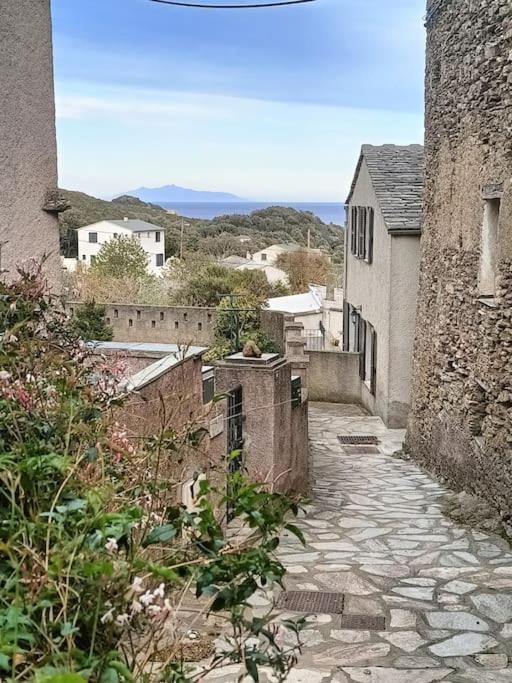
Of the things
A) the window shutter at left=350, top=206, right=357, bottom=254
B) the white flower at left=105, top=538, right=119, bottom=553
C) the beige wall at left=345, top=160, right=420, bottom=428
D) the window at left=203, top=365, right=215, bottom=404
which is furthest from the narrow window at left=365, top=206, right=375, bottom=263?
the white flower at left=105, top=538, right=119, bottom=553

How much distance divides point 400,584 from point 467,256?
463 cm

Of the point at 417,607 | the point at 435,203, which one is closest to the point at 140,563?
the point at 417,607

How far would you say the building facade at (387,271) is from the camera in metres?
14.6

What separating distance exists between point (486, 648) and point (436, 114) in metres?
8.07

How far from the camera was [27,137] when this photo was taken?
6.00 meters

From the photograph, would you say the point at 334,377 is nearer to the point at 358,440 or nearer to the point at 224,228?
the point at 358,440

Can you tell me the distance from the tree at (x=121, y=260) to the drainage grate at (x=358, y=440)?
19.4m

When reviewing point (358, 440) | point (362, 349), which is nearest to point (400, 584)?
point (358, 440)

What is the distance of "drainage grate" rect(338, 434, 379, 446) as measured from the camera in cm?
1355

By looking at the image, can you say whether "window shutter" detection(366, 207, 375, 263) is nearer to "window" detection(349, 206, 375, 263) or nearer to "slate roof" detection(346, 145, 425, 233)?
"window" detection(349, 206, 375, 263)

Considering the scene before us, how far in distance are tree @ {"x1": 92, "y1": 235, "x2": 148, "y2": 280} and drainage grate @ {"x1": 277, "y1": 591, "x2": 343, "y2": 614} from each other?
26874mm

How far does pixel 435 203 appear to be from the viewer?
1133cm

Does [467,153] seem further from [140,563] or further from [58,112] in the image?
[140,563]

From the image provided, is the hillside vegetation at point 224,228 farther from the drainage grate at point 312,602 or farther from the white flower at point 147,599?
the white flower at point 147,599
